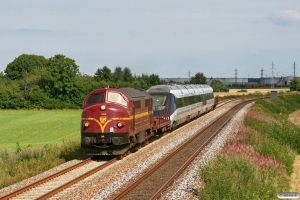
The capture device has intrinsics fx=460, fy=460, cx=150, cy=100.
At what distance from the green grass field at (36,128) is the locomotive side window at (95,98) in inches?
727

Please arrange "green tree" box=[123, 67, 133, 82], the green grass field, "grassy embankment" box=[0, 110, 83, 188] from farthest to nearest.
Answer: "green tree" box=[123, 67, 133, 82] → the green grass field → "grassy embankment" box=[0, 110, 83, 188]

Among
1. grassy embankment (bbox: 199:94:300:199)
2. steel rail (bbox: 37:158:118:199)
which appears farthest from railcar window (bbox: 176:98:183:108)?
steel rail (bbox: 37:158:118:199)

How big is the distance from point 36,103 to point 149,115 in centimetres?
5890

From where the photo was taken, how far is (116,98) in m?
20.9

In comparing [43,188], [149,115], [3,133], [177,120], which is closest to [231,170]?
[43,188]

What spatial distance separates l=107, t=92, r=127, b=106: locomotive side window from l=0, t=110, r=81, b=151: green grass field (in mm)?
18995

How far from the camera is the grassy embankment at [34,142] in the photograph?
2075 centimetres

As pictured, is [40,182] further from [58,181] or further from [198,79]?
[198,79]

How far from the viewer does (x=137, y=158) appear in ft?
69.4

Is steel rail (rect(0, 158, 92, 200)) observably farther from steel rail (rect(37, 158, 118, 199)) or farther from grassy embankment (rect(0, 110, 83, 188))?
grassy embankment (rect(0, 110, 83, 188))

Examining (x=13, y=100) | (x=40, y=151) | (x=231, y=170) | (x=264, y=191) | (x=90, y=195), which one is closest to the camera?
(x=264, y=191)

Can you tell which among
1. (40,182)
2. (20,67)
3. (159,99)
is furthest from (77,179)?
(20,67)

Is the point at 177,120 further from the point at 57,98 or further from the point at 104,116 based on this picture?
the point at 57,98

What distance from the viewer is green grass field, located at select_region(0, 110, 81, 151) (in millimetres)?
44281
